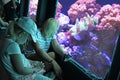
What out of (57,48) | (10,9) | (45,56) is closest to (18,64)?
(45,56)

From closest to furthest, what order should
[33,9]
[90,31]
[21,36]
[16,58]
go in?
[16,58]
[21,36]
[90,31]
[33,9]

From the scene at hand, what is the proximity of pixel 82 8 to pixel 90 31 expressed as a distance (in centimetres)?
31

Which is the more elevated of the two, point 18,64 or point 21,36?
point 21,36

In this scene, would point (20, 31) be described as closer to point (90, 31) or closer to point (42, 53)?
point (42, 53)

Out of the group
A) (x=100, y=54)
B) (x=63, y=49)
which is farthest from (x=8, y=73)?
(x=63, y=49)

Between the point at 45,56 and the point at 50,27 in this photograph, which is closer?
the point at 45,56

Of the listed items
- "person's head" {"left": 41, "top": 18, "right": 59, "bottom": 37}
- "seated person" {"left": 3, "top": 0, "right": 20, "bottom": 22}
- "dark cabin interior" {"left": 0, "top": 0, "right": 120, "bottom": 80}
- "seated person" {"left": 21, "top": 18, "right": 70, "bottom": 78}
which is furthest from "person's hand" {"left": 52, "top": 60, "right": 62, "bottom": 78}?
"seated person" {"left": 3, "top": 0, "right": 20, "bottom": 22}

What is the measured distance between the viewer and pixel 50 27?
3105 millimetres

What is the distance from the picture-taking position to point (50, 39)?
10.8 ft

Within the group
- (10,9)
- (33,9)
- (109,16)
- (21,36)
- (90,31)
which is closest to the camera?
(21,36)

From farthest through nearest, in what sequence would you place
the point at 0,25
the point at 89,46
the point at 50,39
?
1. the point at 0,25
2. the point at 50,39
3. the point at 89,46

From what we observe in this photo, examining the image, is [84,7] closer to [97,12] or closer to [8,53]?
[97,12]

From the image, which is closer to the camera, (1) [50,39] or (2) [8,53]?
(2) [8,53]

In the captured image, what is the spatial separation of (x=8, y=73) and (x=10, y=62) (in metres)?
0.10
